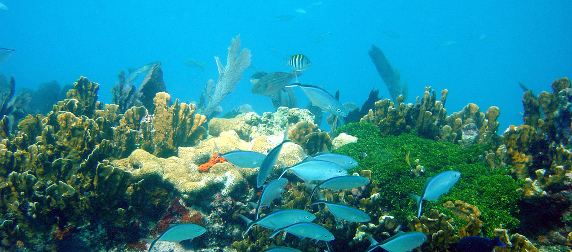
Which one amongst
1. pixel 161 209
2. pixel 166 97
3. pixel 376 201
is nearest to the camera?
pixel 376 201

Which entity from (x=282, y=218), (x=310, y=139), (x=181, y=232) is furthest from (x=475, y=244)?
(x=310, y=139)

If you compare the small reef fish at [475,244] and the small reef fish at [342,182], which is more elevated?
the small reef fish at [342,182]

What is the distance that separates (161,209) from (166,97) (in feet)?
8.95

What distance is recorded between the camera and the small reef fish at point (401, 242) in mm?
2053

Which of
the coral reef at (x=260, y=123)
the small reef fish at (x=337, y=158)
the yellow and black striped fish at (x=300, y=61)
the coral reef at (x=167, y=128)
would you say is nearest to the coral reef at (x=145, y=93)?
the coral reef at (x=167, y=128)

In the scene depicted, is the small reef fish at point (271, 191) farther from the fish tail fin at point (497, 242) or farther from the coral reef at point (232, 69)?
the coral reef at point (232, 69)

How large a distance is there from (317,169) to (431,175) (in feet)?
7.51

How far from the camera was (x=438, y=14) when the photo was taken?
361 ft

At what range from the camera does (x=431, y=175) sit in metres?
3.70

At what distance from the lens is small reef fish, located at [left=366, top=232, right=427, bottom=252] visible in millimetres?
2053

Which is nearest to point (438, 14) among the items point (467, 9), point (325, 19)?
point (467, 9)

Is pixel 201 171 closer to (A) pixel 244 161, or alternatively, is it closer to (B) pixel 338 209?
(A) pixel 244 161

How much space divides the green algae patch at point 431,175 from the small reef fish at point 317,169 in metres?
1.13

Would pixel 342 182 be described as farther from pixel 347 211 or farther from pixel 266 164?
pixel 266 164
